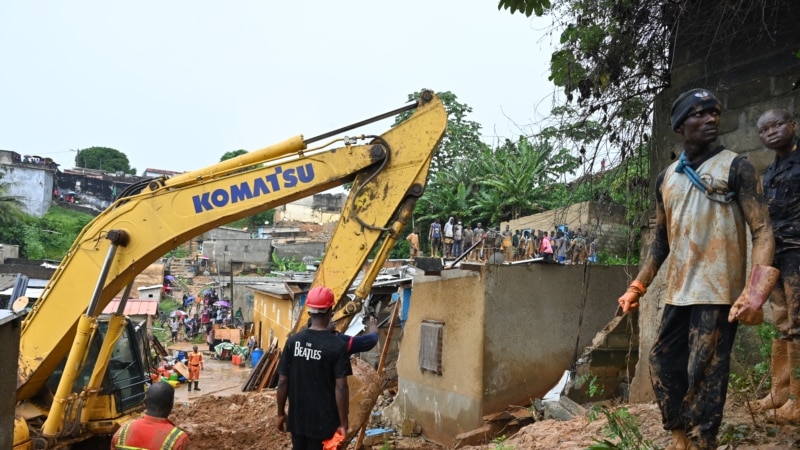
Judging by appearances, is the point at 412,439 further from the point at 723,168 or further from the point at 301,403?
the point at 723,168

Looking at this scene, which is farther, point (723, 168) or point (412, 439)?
point (412, 439)

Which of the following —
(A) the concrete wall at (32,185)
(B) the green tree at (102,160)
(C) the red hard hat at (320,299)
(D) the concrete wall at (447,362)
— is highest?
(B) the green tree at (102,160)

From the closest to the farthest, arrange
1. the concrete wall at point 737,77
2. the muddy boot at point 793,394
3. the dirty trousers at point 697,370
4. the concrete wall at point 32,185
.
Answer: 1. the dirty trousers at point 697,370
2. the muddy boot at point 793,394
3. the concrete wall at point 737,77
4. the concrete wall at point 32,185

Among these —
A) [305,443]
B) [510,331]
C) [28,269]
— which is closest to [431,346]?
[510,331]

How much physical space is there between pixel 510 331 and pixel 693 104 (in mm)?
6732

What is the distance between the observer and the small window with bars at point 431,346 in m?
10.7

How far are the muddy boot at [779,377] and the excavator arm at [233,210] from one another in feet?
10.6

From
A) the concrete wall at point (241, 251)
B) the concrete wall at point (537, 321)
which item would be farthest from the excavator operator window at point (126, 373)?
the concrete wall at point (241, 251)

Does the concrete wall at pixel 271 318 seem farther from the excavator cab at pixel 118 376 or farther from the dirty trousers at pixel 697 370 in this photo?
the dirty trousers at pixel 697 370

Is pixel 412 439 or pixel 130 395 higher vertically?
pixel 130 395

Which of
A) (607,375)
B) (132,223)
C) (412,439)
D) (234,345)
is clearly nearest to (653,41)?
(607,375)

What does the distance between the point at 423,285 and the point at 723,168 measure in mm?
8337

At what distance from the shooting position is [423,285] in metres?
11.5

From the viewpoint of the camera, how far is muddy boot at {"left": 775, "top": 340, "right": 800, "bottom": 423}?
412cm
